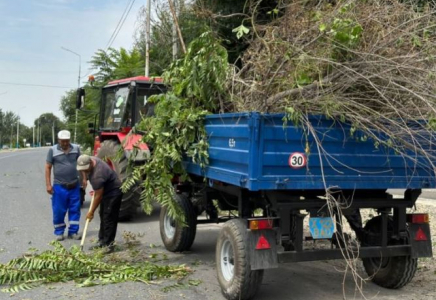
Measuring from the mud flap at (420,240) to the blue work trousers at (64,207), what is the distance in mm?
5296

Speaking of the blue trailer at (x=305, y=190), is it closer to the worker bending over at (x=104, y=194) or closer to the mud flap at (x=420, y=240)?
the mud flap at (x=420, y=240)

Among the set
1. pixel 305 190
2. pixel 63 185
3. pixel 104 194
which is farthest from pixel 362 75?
pixel 63 185

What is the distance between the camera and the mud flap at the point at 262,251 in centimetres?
475

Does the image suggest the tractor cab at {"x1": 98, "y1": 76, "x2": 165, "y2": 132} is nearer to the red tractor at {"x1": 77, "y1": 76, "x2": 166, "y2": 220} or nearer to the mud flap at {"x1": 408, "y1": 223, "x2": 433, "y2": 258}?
the red tractor at {"x1": 77, "y1": 76, "x2": 166, "y2": 220}

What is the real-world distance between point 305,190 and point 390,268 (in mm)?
1500

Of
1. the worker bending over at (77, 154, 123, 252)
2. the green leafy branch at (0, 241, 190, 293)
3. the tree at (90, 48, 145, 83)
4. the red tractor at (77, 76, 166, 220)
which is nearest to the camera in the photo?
the green leafy branch at (0, 241, 190, 293)

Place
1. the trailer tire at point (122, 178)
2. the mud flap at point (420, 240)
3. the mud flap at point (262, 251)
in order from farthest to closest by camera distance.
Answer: the trailer tire at point (122, 178)
the mud flap at point (420, 240)
the mud flap at point (262, 251)

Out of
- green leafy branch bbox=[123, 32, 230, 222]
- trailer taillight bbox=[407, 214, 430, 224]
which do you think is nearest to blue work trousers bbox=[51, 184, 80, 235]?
green leafy branch bbox=[123, 32, 230, 222]

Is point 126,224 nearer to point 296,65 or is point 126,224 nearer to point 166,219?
point 166,219

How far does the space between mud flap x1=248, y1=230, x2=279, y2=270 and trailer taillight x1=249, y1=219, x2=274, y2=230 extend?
40 mm

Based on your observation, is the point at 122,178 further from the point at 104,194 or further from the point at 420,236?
the point at 420,236

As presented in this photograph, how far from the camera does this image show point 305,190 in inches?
202

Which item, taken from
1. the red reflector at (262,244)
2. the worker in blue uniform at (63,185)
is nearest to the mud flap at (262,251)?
the red reflector at (262,244)

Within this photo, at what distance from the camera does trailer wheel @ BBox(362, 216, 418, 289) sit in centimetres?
552
